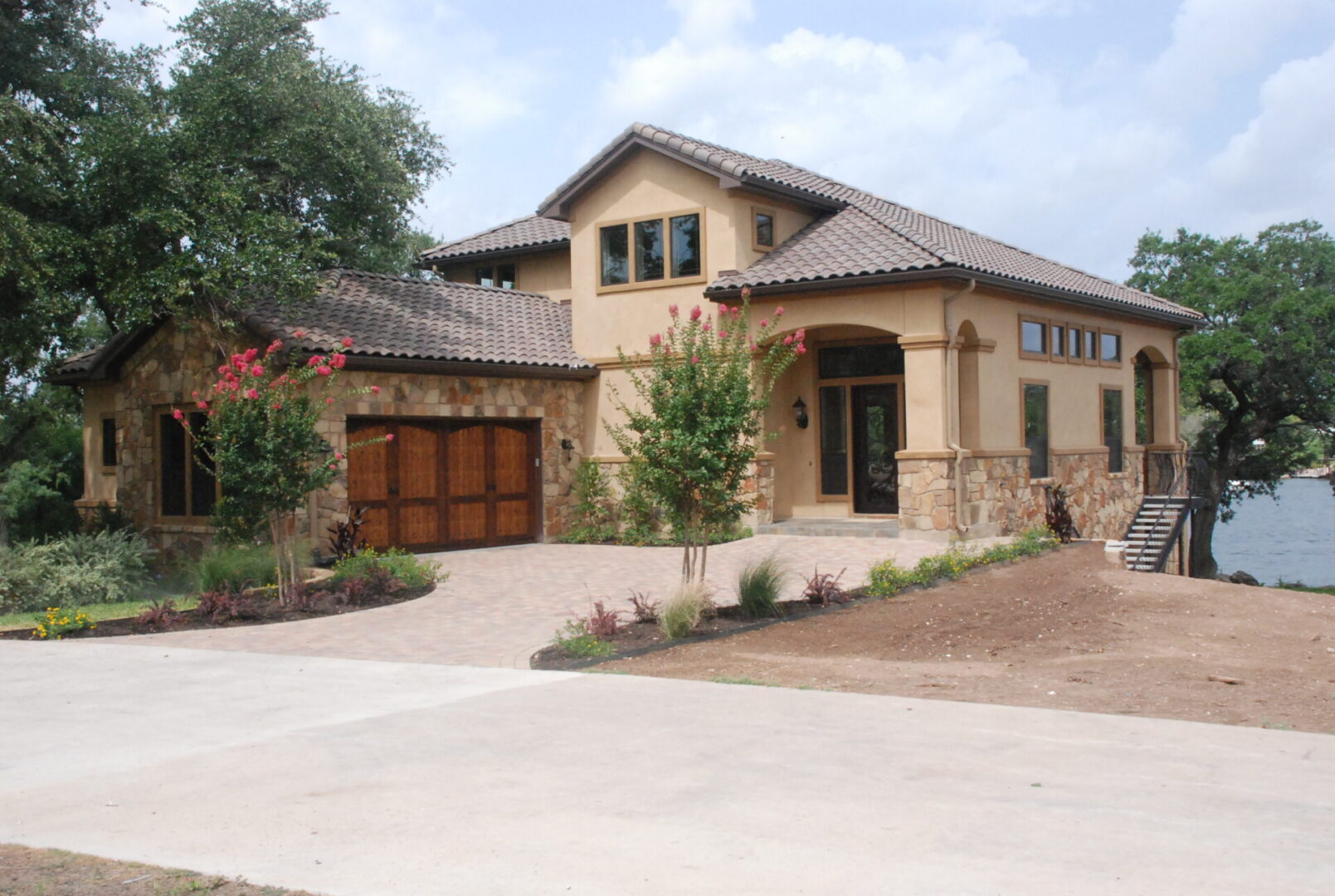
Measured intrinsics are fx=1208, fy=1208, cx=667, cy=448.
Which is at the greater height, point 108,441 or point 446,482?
point 108,441

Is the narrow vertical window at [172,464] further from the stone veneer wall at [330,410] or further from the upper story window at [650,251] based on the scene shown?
the upper story window at [650,251]

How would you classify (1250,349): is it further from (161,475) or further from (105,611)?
(105,611)

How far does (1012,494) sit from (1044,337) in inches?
132

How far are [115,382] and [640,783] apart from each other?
1725 centimetres

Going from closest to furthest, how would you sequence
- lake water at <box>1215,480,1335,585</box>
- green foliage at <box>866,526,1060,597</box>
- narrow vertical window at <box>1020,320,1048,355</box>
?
green foliage at <box>866,526,1060,597</box> → narrow vertical window at <box>1020,320,1048,355</box> → lake water at <box>1215,480,1335,585</box>

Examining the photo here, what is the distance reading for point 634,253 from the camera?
21.6 metres

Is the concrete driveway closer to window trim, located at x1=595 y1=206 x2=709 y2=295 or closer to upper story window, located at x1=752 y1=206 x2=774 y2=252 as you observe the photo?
window trim, located at x1=595 y1=206 x2=709 y2=295

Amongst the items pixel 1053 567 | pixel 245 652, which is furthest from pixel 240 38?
pixel 1053 567

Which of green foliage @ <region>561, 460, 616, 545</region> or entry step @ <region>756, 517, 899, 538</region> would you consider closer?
entry step @ <region>756, 517, 899, 538</region>

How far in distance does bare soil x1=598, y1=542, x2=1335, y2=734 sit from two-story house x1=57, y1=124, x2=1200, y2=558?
17.2 feet

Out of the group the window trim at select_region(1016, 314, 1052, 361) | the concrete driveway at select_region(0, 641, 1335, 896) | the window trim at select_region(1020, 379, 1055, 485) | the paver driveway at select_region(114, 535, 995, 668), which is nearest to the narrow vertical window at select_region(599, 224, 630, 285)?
the paver driveway at select_region(114, 535, 995, 668)

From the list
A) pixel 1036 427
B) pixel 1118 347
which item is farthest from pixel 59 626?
pixel 1118 347

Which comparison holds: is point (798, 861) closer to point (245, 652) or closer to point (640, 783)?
point (640, 783)

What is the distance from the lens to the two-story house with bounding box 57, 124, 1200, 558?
1839cm
